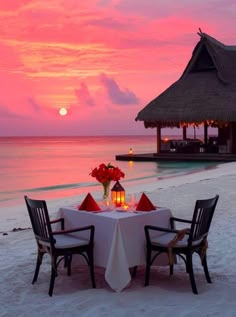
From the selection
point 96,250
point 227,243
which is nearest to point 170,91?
point 227,243

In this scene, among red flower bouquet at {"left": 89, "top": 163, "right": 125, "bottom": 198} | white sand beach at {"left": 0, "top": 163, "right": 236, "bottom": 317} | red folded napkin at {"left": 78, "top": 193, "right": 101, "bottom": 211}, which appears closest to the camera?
white sand beach at {"left": 0, "top": 163, "right": 236, "bottom": 317}

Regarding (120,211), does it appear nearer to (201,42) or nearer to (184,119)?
(184,119)

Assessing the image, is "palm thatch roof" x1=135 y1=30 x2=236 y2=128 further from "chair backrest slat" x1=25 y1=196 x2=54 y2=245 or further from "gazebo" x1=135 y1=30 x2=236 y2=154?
"chair backrest slat" x1=25 y1=196 x2=54 y2=245

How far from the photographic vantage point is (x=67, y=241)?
402cm

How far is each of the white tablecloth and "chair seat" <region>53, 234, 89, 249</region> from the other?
5.0 inches

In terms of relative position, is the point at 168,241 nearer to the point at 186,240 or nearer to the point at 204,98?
the point at 186,240

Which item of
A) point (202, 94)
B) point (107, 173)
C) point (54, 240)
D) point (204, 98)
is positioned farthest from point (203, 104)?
point (54, 240)

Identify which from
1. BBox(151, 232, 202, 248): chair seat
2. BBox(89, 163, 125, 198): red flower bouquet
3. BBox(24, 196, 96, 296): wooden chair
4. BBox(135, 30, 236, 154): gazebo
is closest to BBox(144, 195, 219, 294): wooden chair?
BBox(151, 232, 202, 248): chair seat

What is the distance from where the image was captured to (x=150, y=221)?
4117 millimetres

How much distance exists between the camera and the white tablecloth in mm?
3816

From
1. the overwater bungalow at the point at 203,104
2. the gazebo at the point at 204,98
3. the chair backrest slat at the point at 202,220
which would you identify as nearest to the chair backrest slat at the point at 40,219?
the chair backrest slat at the point at 202,220

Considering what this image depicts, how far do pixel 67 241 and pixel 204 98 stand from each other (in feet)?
68.8

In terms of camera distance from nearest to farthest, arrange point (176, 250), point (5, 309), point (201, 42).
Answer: point (5, 309) < point (176, 250) < point (201, 42)

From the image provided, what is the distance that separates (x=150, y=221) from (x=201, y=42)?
73.3 ft
